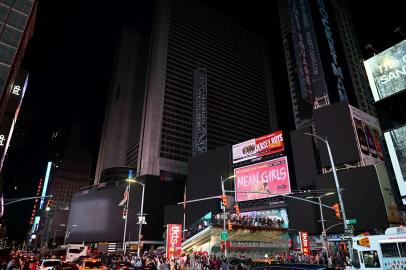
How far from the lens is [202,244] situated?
44969 mm

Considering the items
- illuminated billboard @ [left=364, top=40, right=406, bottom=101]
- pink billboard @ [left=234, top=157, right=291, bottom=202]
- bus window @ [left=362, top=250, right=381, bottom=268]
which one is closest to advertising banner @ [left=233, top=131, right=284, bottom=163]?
pink billboard @ [left=234, top=157, right=291, bottom=202]

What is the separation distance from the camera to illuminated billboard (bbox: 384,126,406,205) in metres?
29.7

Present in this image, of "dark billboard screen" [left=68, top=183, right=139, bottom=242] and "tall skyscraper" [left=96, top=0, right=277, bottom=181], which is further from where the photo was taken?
"tall skyscraper" [left=96, top=0, right=277, bottom=181]

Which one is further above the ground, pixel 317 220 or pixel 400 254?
pixel 317 220

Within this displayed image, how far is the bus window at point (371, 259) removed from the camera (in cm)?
1766

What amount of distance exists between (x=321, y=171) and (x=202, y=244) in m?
28.9

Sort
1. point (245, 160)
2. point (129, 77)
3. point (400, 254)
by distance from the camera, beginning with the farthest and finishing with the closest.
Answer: point (129, 77), point (245, 160), point (400, 254)

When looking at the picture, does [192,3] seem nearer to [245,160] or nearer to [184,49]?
[184,49]

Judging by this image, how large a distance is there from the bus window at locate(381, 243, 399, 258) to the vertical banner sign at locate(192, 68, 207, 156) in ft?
279

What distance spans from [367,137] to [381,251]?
141ft

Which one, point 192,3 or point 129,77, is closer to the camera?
point 192,3

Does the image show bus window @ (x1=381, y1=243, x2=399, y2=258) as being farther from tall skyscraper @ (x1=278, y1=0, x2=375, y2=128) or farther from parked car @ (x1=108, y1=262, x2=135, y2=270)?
tall skyscraper @ (x1=278, y1=0, x2=375, y2=128)

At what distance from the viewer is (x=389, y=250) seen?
1739cm

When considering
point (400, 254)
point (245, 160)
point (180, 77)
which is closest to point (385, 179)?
point (245, 160)
